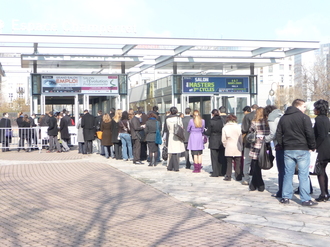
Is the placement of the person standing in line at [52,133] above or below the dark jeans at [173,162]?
above

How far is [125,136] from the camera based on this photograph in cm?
1606

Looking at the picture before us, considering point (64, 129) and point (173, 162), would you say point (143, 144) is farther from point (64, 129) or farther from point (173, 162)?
point (64, 129)

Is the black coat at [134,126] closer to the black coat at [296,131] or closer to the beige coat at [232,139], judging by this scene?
the beige coat at [232,139]

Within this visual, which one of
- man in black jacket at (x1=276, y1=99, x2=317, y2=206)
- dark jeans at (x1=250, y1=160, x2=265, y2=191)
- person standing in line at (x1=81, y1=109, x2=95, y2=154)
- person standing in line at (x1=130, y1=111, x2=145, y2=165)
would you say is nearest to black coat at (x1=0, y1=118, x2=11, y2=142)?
person standing in line at (x1=81, y1=109, x2=95, y2=154)

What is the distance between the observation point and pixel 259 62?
2528cm

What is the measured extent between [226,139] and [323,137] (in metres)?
3.09

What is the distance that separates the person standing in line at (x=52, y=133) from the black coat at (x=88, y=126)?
1.79 m

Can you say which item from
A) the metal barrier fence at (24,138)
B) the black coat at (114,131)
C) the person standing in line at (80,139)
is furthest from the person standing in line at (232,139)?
the metal barrier fence at (24,138)

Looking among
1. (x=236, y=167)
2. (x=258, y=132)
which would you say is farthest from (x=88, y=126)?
(x=258, y=132)

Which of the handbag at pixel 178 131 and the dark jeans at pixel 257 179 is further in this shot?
the handbag at pixel 178 131

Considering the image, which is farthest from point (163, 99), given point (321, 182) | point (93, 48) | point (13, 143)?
point (321, 182)

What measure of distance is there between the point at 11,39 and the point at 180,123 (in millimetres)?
9923

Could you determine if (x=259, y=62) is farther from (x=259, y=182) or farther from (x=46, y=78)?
(x=259, y=182)

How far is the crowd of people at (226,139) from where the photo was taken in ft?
27.5
